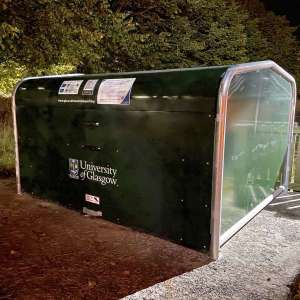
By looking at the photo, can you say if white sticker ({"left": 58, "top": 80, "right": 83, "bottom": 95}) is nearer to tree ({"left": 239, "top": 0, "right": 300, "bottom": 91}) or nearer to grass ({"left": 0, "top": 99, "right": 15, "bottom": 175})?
grass ({"left": 0, "top": 99, "right": 15, "bottom": 175})

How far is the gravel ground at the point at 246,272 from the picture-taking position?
119 inches

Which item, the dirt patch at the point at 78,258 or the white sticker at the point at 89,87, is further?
the white sticker at the point at 89,87

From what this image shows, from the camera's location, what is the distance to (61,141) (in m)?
4.98

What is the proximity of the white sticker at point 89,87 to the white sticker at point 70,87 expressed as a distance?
0.40ft

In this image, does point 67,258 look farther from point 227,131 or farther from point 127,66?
point 127,66

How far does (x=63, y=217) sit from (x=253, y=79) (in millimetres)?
2965

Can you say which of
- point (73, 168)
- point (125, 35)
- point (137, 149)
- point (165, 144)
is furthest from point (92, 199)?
point (125, 35)

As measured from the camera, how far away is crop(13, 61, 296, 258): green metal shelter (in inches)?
140

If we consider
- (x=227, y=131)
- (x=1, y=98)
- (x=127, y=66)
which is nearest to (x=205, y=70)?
(x=227, y=131)

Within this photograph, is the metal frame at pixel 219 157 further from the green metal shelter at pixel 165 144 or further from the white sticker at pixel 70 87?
the white sticker at pixel 70 87

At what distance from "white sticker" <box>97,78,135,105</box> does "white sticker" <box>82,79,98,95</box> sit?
13cm

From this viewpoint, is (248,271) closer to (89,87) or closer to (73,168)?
(73,168)

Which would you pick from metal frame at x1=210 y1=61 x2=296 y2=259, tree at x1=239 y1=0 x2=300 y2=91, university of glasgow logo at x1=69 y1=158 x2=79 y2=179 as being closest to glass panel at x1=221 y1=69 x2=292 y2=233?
metal frame at x1=210 y1=61 x2=296 y2=259

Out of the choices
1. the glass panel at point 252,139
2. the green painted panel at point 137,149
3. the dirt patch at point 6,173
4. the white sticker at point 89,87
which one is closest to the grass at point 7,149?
the dirt patch at point 6,173
